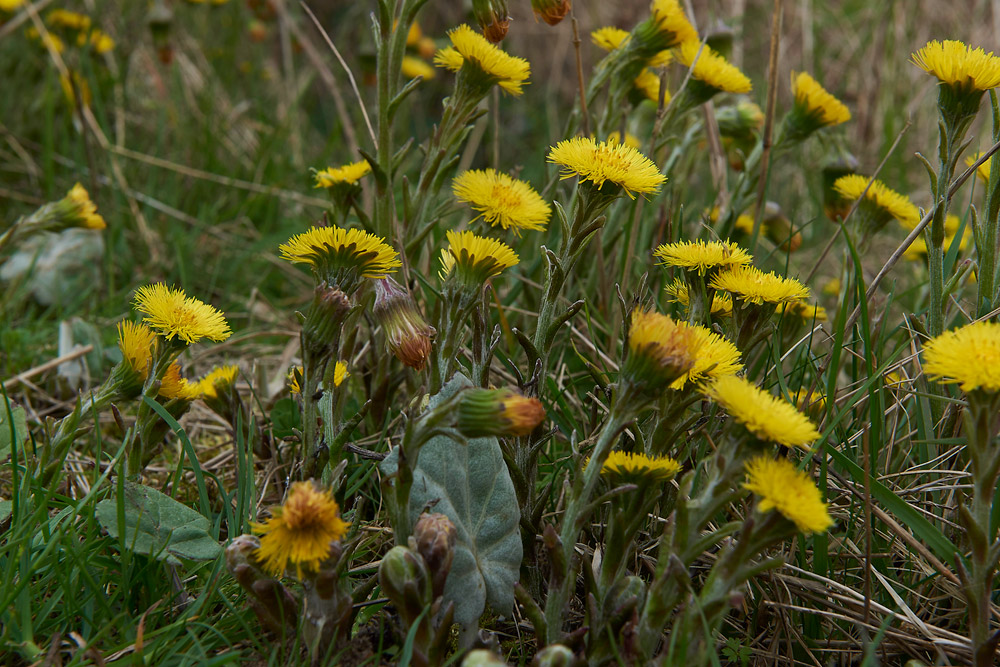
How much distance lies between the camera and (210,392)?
1.68 m

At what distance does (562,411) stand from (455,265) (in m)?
0.52

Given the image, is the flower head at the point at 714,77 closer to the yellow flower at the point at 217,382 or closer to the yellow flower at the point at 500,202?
the yellow flower at the point at 500,202

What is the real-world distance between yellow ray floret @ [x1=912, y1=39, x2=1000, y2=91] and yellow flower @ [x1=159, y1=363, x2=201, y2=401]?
4.48 feet

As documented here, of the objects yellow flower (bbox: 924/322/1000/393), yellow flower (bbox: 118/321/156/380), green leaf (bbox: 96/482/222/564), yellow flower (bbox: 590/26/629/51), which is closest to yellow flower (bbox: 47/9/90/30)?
yellow flower (bbox: 590/26/629/51)

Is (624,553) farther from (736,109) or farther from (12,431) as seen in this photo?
(736,109)

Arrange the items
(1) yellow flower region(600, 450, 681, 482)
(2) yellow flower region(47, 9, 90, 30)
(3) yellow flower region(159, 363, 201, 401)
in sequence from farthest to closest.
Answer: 1. (2) yellow flower region(47, 9, 90, 30)
2. (3) yellow flower region(159, 363, 201, 401)
3. (1) yellow flower region(600, 450, 681, 482)

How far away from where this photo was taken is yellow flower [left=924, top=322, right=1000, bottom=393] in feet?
3.20

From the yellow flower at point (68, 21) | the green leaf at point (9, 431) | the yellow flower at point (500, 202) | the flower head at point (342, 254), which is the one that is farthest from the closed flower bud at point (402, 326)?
the yellow flower at point (68, 21)

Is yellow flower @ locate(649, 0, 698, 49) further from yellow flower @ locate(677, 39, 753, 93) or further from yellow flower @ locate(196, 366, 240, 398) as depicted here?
yellow flower @ locate(196, 366, 240, 398)

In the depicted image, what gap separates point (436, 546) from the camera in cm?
104

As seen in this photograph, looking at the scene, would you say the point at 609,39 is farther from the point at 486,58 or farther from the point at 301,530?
the point at 301,530

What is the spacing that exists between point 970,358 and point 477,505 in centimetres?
70

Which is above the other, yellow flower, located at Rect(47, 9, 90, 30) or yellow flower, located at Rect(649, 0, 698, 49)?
yellow flower, located at Rect(649, 0, 698, 49)

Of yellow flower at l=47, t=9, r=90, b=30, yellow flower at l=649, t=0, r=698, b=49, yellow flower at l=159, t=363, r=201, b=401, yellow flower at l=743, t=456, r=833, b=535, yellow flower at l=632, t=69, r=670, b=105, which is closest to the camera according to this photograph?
yellow flower at l=743, t=456, r=833, b=535
